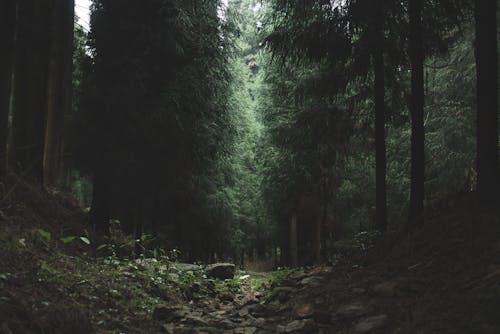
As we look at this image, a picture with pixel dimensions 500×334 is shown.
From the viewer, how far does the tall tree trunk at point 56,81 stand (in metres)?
12.6

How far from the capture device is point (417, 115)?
7.92m

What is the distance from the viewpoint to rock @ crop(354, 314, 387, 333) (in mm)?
4638

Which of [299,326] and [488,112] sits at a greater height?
[488,112]

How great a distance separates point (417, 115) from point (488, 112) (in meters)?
1.55

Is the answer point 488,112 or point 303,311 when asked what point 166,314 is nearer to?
point 303,311

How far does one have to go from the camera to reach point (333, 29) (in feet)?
32.1

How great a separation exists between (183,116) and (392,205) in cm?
882

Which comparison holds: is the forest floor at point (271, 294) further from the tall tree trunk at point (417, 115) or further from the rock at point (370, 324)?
the tall tree trunk at point (417, 115)

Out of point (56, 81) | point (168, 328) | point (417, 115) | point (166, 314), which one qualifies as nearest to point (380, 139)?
point (417, 115)

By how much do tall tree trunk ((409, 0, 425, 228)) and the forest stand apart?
3 centimetres

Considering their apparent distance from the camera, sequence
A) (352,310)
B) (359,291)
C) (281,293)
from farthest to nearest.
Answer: (281,293) → (359,291) → (352,310)

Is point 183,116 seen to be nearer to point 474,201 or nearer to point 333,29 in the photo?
point 333,29

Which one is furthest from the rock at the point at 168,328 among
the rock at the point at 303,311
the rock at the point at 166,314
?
the rock at the point at 303,311

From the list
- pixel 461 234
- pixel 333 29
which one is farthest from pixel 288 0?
pixel 461 234
